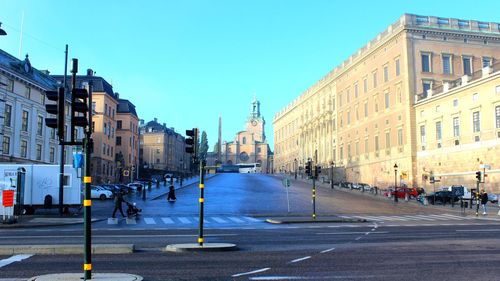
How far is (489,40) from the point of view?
84.1 m

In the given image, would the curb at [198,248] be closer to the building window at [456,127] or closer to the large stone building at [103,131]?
the building window at [456,127]

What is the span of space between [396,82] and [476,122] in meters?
21.6

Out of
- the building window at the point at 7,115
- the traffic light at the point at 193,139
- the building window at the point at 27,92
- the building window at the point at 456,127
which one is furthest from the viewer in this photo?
the building window at the point at 456,127

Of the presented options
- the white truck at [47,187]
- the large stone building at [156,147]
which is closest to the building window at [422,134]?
the white truck at [47,187]

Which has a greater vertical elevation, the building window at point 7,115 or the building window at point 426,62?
the building window at point 426,62

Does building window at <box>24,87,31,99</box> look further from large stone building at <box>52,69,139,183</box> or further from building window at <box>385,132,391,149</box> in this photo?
building window at <box>385,132,391,149</box>

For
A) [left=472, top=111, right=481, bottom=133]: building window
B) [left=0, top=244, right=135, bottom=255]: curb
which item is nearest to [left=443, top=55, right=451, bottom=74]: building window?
[left=472, top=111, right=481, bottom=133]: building window

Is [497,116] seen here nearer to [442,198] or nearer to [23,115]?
[442,198]

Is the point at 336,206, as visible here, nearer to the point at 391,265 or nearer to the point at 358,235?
the point at 358,235

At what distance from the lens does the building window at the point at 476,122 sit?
211ft

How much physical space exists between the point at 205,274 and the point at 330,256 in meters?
4.21

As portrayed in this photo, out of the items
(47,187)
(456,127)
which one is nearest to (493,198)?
(456,127)

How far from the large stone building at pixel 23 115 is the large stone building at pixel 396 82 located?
51.3 metres

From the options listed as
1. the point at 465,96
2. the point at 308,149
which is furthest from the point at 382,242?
the point at 308,149
